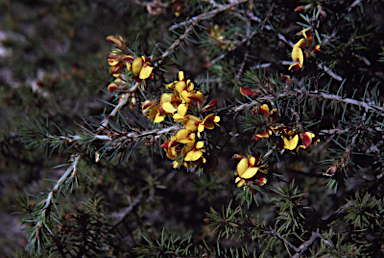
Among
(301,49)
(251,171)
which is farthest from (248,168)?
(301,49)

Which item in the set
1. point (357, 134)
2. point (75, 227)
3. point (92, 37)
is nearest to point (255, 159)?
point (357, 134)

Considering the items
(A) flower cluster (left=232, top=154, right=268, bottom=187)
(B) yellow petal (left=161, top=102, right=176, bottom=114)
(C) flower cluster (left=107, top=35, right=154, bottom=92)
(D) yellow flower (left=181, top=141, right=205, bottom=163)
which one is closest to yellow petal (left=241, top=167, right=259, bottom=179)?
(A) flower cluster (left=232, top=154, right=268, bottom=187)

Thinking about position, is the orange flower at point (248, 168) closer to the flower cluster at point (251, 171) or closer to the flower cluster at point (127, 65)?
the flower cluster at point (251, 171)

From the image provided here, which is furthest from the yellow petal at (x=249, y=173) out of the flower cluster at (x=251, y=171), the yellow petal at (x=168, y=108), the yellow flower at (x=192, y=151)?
the yellow petal at (x=168, y=108)

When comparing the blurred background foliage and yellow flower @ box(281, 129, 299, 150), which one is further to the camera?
the blurred background foliage

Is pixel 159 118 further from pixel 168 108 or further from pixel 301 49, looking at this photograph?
pixel 301 49

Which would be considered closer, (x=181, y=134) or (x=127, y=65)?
(x=181, y=134)

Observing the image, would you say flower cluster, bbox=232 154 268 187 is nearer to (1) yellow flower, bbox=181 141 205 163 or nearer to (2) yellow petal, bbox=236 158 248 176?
(2) yellow petal, bbox=236 158 248 176
